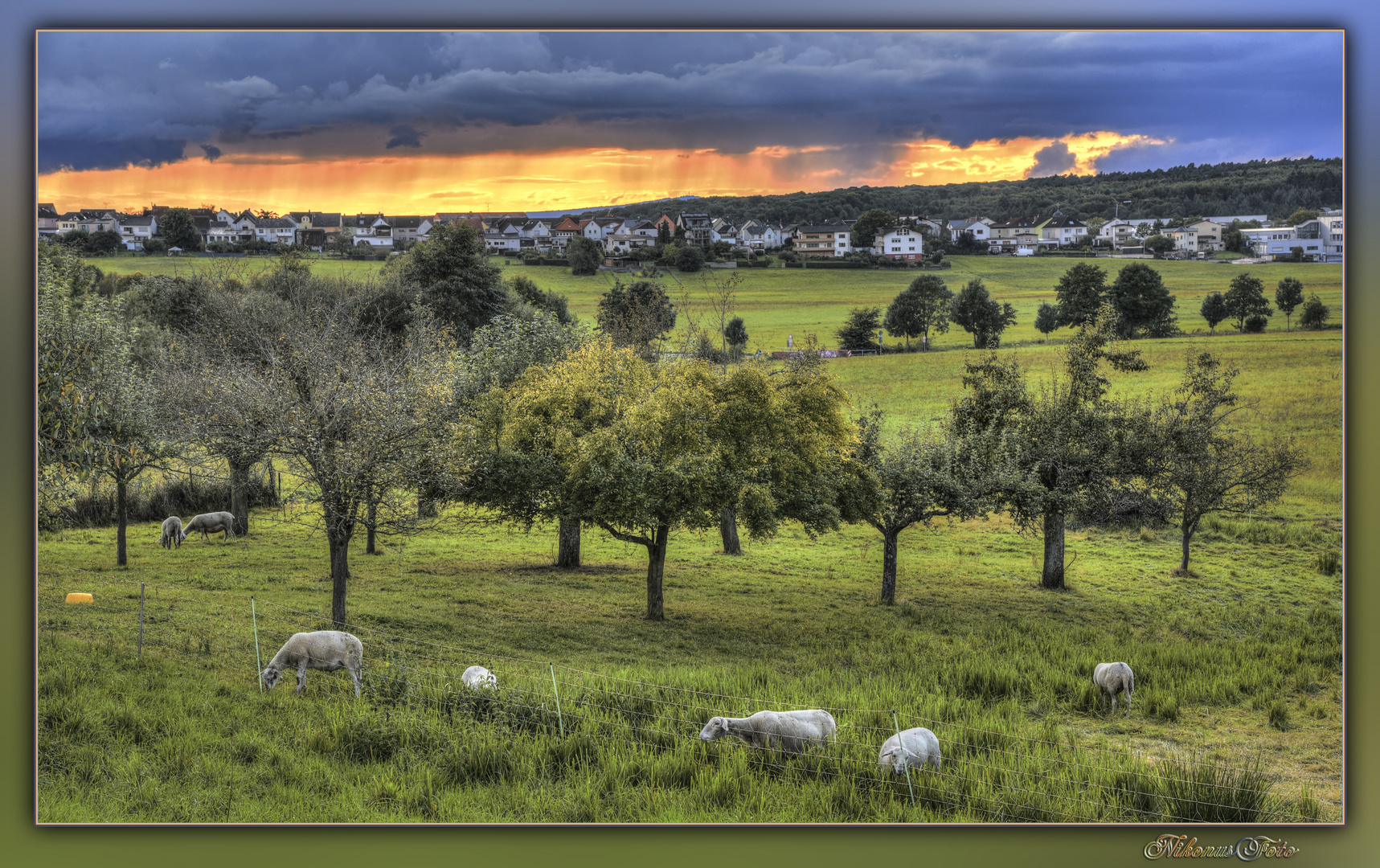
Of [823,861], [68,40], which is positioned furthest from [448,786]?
[68,40]

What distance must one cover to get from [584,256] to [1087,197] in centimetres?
1820

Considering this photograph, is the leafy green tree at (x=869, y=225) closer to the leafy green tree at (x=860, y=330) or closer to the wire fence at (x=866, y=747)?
the leafy green tree at (x=860, y=330)

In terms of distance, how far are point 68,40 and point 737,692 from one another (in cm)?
1092

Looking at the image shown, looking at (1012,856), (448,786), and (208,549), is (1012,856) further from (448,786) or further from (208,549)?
(208,549)

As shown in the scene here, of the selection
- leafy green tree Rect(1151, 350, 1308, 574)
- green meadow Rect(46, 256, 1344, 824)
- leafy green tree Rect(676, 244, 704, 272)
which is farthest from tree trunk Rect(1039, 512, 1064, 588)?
leafy green tree Rect(676, 244, 704, 272)

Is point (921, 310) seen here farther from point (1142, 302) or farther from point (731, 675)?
point (731, 675)

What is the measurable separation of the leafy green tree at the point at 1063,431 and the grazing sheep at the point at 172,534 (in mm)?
22221

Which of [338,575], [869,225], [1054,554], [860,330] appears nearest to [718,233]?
[869,225]

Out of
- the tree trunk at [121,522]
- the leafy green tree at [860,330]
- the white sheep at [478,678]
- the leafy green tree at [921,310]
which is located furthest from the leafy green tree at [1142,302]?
the tree trunk at [121,522]

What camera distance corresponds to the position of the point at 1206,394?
72.2ft

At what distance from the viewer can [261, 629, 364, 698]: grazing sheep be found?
1083 centimetres

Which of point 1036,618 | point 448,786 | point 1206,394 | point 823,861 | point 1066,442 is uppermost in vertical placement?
point 1206,394

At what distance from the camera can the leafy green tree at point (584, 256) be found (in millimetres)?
28031

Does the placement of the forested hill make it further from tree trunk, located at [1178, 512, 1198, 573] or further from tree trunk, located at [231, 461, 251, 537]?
tree trunk, located at [231, 461, 251, 537]
